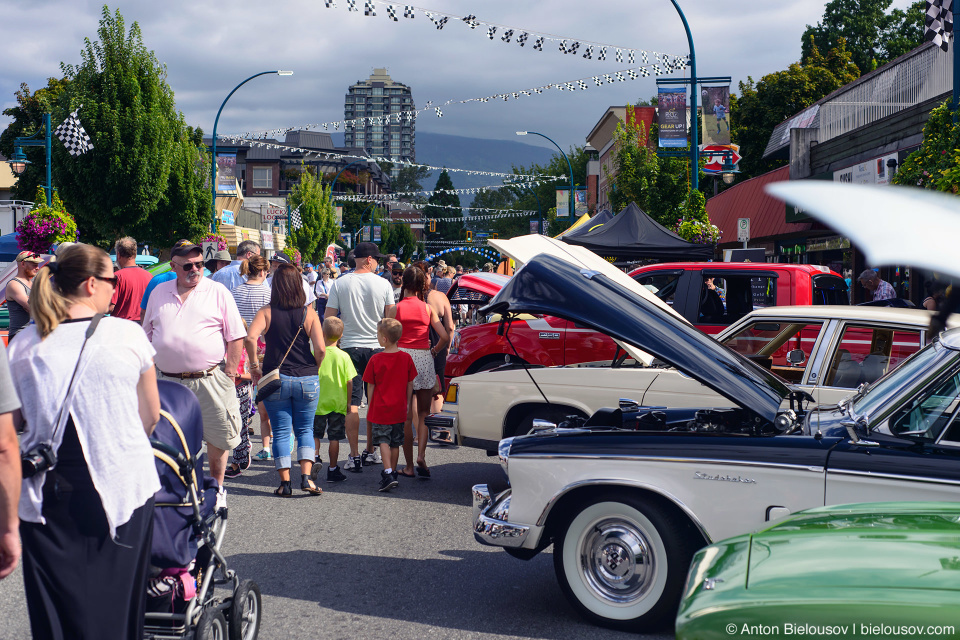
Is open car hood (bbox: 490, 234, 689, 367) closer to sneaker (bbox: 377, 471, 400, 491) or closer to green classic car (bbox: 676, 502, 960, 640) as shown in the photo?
sneaker (bbox: 377, 471, 400, 491)

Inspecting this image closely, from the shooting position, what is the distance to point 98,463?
308 centimetres

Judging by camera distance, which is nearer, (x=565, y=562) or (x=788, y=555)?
(x=788, y=555)

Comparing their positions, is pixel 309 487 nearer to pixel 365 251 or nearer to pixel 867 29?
pixel 365 251

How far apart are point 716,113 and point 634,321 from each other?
17.6 m

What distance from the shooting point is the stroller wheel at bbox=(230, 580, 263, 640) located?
394 centimetres

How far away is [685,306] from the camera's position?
9703mm

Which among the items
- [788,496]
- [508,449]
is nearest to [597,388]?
[508,449]

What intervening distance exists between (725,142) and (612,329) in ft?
61.5

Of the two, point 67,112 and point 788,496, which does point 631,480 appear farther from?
point 67,112

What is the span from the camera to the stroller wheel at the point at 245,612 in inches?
155

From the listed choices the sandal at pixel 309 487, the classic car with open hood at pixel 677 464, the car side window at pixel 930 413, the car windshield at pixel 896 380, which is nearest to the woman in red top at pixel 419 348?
the sandal at pixel 309 487

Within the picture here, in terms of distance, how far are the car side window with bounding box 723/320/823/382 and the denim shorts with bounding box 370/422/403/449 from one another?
2.92m

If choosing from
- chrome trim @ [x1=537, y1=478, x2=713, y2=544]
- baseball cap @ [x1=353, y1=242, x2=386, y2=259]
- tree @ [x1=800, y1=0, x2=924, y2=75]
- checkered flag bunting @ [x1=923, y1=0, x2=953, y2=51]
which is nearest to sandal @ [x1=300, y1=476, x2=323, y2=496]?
baseball cap @ [x1=353, y1=242, x2=386, y2=259]

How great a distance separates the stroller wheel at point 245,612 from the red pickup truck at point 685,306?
574 centimetres
